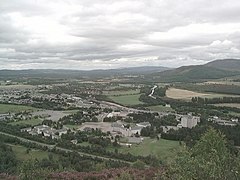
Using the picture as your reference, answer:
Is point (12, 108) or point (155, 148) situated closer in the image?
point (155, 148)

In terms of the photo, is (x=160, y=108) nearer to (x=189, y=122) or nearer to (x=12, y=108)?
(x=189, y=122)

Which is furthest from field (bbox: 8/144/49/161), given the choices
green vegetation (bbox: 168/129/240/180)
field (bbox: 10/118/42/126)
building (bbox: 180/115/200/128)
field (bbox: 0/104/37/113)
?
field (bbox: 0/104/37/113)

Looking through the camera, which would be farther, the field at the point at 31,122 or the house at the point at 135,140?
the field at the point at 31,122

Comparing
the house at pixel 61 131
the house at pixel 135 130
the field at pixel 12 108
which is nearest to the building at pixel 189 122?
the house at pixel 135 130

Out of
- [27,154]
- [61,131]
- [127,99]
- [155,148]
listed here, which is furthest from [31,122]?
[127,99]

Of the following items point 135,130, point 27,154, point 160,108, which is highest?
point 160,108

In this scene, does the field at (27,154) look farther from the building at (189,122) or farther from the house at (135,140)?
the building at (189,122)

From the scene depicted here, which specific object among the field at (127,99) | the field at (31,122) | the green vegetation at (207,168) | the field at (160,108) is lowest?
the field at (31,122)

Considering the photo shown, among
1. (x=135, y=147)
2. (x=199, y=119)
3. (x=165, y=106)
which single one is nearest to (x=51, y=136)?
(x=135, y=147)
